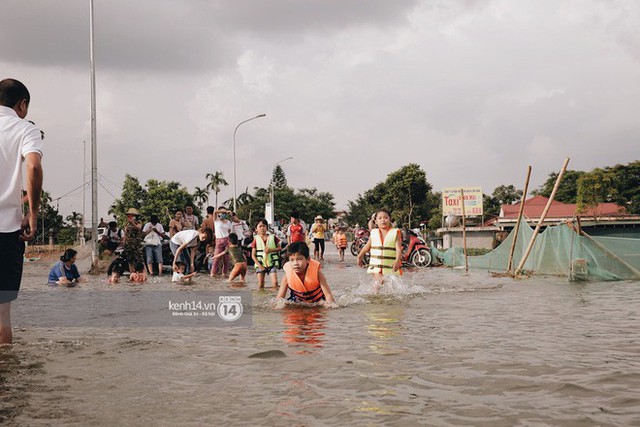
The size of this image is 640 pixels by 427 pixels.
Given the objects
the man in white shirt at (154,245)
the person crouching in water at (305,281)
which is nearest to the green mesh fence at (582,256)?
the person crouching in water at (305,281)

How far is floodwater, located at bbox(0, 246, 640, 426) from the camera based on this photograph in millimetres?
3455

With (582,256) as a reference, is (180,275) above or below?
below

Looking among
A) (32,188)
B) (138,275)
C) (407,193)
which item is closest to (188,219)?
(138,275)

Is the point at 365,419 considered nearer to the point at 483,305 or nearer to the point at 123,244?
the point at 483,305

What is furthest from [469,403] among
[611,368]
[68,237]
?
[68,237]

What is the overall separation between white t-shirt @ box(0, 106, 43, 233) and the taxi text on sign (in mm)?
41754

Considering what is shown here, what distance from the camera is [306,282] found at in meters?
8.60

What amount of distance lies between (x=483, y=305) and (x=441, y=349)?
4.33 m

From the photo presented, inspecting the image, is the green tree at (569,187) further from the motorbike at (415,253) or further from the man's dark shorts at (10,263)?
the man's dark shorts at (10,263)

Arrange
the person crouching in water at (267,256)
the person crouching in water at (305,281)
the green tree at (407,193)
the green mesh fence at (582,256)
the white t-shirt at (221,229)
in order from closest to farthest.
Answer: the person crouching in water at (305,281), the person crouching in water at (267,256), the green mesh fence at (582,256), the white t-shirt at (221,229), the green tree at (407,193)

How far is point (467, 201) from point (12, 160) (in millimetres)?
45639

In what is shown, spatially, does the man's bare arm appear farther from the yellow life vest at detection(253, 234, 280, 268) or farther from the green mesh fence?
the green mesh fence

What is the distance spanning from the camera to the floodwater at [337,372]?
346 cm

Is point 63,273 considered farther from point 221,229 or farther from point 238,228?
point 238,228
